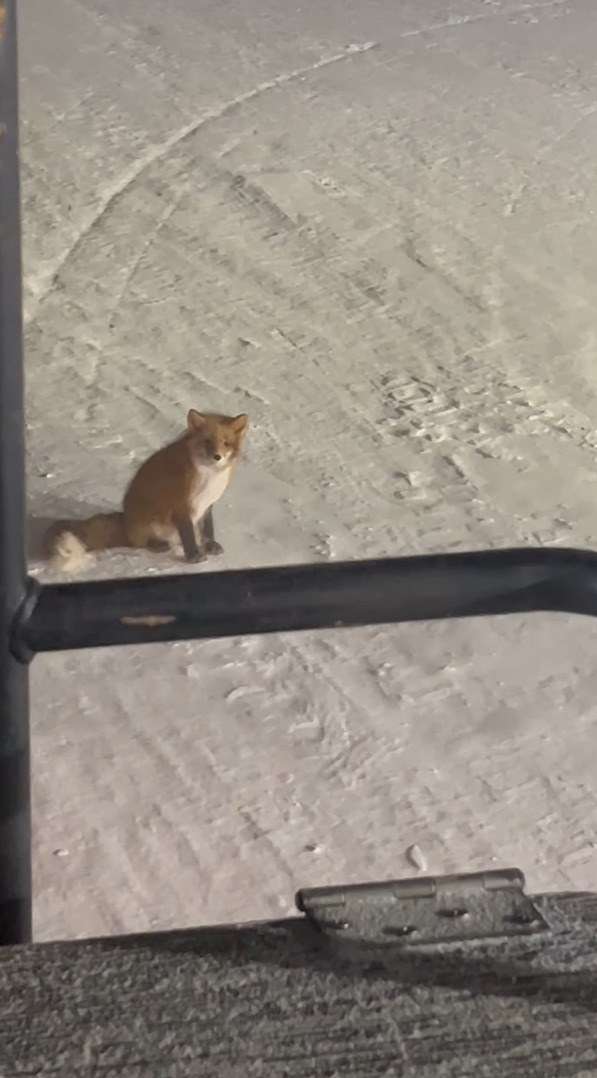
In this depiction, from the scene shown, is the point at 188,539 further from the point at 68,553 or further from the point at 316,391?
the point at 316,391

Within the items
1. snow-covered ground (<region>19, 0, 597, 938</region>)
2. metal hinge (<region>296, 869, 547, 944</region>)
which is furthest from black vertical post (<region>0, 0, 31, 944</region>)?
snow-covered ground (<region>19, 0, 597, 938</region>)

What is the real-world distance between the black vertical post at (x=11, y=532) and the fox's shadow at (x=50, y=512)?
1.36 meters

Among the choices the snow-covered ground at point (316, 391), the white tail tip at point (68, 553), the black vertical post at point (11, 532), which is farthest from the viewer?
the white tail tip at point (68, 553)

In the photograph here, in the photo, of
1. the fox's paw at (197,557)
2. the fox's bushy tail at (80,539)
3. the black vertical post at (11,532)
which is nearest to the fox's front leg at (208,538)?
the fox's paw at (197,557)

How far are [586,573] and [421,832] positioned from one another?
0.96 m

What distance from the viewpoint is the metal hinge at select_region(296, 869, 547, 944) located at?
0.63m

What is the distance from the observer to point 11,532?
600mm

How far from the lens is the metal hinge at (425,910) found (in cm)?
63

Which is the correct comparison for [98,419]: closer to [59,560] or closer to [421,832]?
[59,560]

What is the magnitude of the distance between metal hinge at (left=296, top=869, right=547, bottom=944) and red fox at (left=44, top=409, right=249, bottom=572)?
133 centimetres

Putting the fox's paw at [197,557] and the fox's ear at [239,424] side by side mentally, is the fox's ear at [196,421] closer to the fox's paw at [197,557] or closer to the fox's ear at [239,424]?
the fox's ear at [239,424]

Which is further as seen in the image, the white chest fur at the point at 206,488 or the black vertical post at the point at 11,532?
the white chest fur at the point at 206,488

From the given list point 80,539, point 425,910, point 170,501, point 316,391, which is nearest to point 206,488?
point 170,501

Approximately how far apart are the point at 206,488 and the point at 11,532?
1.37m
